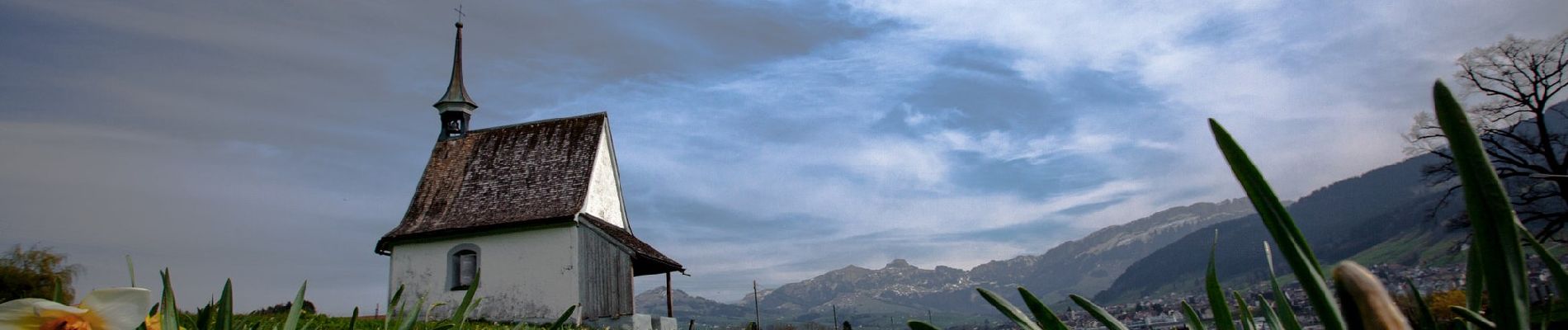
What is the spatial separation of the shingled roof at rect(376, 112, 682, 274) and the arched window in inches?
22.9

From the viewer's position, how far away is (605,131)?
25.8 meters

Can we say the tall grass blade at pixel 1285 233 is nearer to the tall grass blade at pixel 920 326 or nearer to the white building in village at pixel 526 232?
the tall grass blade at pixel 920 326

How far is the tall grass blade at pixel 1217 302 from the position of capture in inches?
32.2

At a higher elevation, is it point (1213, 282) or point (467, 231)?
point (467, 231)

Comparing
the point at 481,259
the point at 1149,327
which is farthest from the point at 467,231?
the point at 1149,327

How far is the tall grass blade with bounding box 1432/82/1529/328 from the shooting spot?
491 mm

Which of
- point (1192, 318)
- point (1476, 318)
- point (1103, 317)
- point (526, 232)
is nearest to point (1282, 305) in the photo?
point (1192, 318)

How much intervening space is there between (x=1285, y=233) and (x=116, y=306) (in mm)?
1279

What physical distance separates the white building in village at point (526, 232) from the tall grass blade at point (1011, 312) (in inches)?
831

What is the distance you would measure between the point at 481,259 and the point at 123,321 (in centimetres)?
2315

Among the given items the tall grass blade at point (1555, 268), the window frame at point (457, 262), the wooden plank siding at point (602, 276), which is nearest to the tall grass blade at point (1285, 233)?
the tall grass blade at point (1555, 268)

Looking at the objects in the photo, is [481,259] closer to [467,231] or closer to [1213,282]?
[467,231]

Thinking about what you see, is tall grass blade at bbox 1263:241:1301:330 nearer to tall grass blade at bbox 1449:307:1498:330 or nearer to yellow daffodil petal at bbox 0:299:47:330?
tall grass blade at bbox 1449:307:1498:330

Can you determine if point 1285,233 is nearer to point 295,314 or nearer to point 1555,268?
point 1555,268
